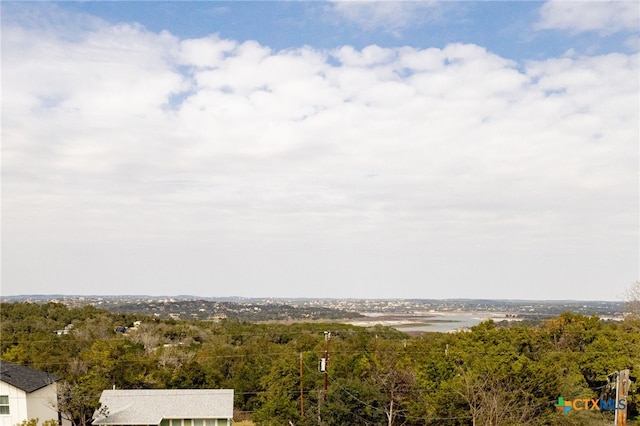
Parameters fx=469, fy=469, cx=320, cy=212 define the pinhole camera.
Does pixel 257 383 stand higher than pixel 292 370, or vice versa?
pixel 292 370

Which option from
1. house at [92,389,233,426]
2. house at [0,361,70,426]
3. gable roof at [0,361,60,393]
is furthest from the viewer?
house at [92,389,233,426]

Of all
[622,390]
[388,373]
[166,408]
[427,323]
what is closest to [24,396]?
[166,408]

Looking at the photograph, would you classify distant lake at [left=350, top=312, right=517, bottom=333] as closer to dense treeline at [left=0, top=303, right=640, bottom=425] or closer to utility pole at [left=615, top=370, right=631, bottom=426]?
dense treeline at [left=0, top=303, right=640, bottom=425]

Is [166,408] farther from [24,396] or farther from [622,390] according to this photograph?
[622,390]

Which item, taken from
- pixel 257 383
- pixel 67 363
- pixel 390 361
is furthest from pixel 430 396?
pixel 67 363

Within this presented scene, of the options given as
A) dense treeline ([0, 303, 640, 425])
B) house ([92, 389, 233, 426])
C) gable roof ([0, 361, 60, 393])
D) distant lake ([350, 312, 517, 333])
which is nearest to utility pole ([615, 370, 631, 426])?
dense treeline ([0, 303, 640, 425])

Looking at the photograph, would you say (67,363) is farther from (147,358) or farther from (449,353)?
(449,353)
